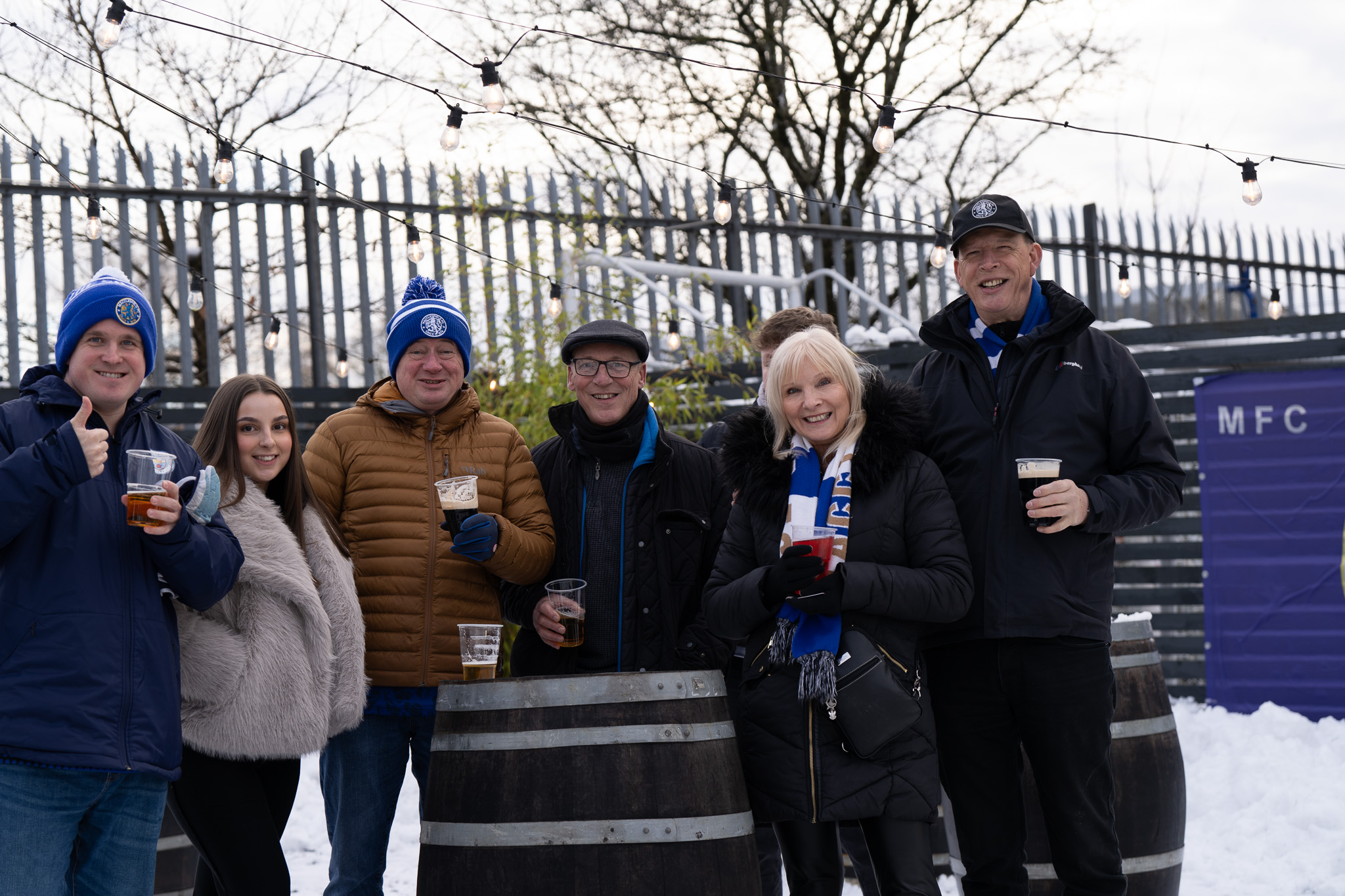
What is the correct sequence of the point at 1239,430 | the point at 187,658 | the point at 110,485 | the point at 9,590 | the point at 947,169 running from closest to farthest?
the point at 9,590, the point at 110,485, the point at 187,658, the point at 1239,430, the point at 947,169

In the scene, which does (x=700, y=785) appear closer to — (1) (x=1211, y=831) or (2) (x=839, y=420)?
(2) (x=839, y=420)

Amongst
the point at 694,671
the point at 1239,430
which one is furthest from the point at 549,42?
the point at 694,671

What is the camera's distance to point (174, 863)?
3318 mm

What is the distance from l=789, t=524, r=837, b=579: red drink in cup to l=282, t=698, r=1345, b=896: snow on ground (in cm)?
207

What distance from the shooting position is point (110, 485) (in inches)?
90.4

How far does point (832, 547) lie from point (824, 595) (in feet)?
0.48

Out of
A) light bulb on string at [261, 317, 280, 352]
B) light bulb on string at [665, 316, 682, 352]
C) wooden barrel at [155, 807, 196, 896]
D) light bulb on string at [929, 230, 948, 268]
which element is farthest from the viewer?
light bulb on string at [929, 230, 948, 268]

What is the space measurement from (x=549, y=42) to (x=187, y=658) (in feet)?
31.6

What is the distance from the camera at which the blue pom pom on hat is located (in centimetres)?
233

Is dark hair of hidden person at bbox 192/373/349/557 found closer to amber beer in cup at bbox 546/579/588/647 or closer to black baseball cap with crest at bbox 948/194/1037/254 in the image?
amber beer in cup at bbox 546/579/588/647

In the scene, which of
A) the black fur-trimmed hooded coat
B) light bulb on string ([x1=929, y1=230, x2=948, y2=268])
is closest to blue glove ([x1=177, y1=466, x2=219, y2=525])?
the black fur-trimmed hooded coat

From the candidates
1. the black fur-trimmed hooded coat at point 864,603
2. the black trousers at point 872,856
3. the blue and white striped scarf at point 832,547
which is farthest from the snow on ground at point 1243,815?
the blue and white striped scarf at point 832,547

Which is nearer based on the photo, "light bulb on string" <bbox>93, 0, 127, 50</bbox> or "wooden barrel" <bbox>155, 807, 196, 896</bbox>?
"wooden barrel" <bbox>155, 807, 196, 896</bbox>

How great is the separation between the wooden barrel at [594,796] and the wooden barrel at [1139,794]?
3.39 feet
